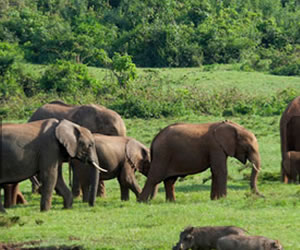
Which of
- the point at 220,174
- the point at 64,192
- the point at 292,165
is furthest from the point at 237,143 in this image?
the point at 64,192

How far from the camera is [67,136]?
15.8 metres

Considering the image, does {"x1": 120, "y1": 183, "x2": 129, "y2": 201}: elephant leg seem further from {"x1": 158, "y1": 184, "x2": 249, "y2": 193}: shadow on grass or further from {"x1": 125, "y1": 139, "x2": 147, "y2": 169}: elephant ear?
{"x1": 158, "y1": 184, "x2": 249, "y2": 193}: shadow on grass

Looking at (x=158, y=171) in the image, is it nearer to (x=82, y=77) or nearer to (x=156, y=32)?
(x=82, y=77)

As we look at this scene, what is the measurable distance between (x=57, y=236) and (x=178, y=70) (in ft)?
104

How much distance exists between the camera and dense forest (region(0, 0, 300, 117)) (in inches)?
1553

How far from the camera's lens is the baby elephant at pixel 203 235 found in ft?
37.1

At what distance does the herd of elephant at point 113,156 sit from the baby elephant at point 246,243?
216 inches

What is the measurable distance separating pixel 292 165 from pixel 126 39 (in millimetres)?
31805

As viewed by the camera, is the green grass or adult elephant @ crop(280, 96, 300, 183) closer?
the green grass

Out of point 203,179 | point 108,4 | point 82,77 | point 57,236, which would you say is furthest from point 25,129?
point 108,4

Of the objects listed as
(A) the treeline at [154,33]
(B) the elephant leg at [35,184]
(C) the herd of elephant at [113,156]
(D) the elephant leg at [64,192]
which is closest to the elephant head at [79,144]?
(C) the herd of elephant at [113,156]

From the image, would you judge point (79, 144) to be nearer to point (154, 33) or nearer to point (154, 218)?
point (154, 218)

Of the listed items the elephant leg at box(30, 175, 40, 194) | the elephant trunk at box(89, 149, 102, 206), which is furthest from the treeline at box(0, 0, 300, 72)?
the elephant trunk at box(89, 149, 102, 206)

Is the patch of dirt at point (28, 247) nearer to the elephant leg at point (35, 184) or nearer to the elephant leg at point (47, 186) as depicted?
the elephant leg at point (47, 186)
